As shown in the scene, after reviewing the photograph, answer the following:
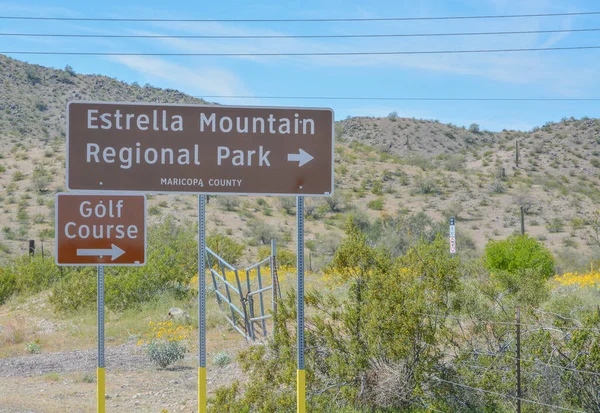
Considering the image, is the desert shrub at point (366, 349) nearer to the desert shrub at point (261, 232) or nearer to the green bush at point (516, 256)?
the green bush at point (516, 256)

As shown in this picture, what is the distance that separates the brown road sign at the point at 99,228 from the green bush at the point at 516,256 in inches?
787

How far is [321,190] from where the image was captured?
525cm

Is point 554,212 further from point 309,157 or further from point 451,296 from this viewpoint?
point 309,157

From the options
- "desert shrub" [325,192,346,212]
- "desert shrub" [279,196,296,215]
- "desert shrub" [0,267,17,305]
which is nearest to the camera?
"desert shrub" [0,267,17,305]

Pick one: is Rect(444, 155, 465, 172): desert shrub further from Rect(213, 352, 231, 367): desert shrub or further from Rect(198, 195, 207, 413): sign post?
Rect(198, 195, 207, 413): sign post

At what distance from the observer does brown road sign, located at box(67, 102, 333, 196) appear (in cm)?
520

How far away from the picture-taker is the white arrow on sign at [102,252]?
5.24 metres

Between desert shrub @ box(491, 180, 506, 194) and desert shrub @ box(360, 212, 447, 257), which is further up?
desert shrub @ box(491, 180, 506, 194)

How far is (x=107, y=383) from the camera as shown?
10.8 metres

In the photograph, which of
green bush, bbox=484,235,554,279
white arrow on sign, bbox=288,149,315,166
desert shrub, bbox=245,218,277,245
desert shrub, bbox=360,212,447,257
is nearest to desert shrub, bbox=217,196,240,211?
desert shrub, bbox=245,218,277,245

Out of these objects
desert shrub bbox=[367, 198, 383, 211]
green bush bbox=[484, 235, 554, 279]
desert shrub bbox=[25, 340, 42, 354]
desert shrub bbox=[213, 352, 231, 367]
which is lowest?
desert shrub bbox=[25, 340, 42, 354]

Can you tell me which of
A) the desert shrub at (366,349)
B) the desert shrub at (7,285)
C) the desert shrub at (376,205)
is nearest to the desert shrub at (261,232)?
the desert shrub at (376,205)

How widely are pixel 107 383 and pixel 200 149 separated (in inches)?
265

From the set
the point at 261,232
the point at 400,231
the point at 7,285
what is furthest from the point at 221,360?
the point at 261,232
